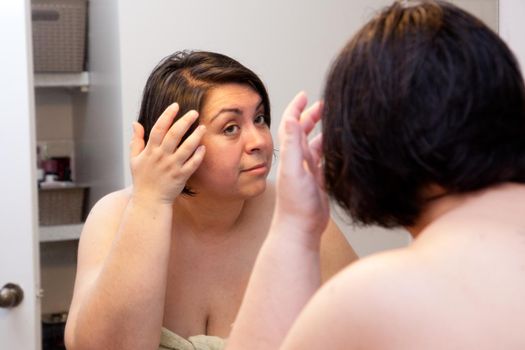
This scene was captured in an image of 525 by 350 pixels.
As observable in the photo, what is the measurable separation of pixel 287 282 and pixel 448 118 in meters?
0.27

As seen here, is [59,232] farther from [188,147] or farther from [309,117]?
[309,117]

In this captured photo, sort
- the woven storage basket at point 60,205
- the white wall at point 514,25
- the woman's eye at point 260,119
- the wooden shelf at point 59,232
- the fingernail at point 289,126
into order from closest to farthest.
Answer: the fingernail at point 289,126 → the woman's eye at point 260,119 → the white wall at point 514,25 → the wooden shelf at point 59,232 → the woven storage basket at point 60,205

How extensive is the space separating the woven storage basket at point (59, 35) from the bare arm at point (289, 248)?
68.6 inches

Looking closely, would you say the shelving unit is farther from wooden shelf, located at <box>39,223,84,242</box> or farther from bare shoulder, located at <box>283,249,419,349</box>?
bare shoulder, located at <box>283,249,419,349</box>

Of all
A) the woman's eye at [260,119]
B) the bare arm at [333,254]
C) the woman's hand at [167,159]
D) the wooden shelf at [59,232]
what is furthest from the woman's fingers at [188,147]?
the wooden shelf at [59,232]

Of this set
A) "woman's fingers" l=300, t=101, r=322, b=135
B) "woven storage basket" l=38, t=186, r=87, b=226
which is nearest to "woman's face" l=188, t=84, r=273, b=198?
"woman's fingers" l=300, t=101, r=322, b=135

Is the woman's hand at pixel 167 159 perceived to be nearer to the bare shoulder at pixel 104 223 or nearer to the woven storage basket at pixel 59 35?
the bare shoulder at pixel 104 223

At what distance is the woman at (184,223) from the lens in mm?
1230

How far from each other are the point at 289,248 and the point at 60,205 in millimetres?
1787

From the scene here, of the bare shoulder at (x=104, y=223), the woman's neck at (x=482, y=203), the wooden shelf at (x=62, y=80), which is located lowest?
the bare shoulder at (x=104, y=223)

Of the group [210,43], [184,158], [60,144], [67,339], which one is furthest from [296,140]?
[60,144]

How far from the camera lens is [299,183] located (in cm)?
84

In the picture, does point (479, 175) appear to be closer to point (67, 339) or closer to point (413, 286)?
point (413, 286)

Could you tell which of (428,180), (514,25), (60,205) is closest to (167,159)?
(428,180)
